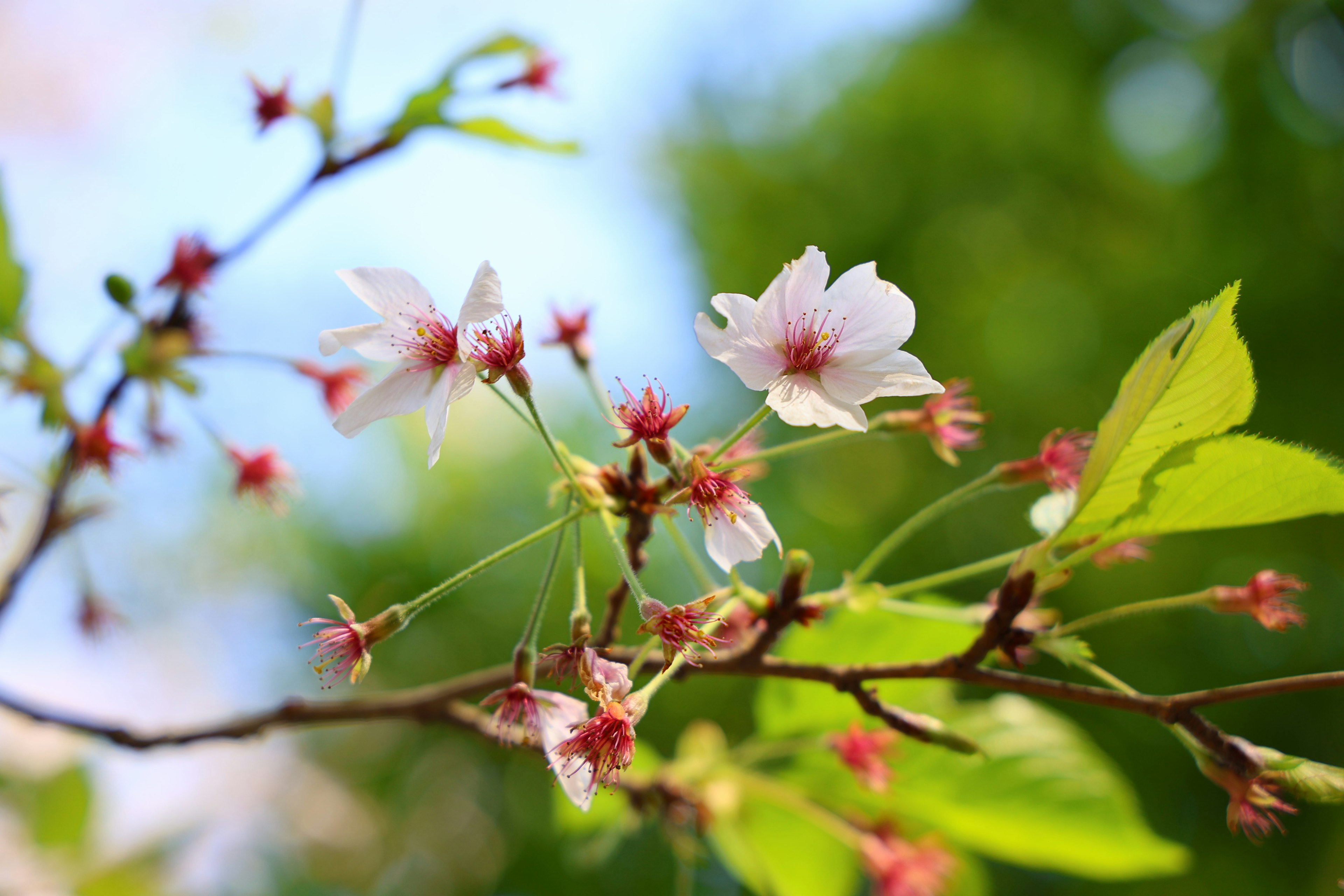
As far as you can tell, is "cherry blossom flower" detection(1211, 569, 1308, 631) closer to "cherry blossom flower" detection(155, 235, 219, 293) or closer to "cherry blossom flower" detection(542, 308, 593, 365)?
"cherry blossom flower" detection(542, 308, 593, 365)

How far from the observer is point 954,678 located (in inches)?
25.0

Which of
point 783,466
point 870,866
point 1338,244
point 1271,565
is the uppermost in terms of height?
point 870,866

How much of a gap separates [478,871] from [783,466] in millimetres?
3376

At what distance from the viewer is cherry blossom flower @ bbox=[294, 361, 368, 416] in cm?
109

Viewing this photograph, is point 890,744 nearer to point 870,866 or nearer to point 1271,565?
point 870,866

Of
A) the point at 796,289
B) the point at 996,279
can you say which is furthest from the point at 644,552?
the point at 996,279

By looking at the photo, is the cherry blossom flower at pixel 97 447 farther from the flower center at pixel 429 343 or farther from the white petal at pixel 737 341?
the white petal at pixel 737 341

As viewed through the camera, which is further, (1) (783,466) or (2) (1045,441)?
(1) (783,466)

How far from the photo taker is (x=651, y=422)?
59 centimetres

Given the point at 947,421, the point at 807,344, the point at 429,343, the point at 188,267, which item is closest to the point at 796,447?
the point at 807,344

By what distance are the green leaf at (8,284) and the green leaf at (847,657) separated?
0.91 meters

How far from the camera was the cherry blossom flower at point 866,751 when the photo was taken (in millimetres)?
964

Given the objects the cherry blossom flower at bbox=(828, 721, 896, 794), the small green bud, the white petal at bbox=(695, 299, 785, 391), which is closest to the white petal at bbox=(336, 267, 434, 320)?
the white petal at bbox=(695, 299, 785, 391)

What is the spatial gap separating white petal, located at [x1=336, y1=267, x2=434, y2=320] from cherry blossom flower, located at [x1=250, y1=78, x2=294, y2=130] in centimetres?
53
